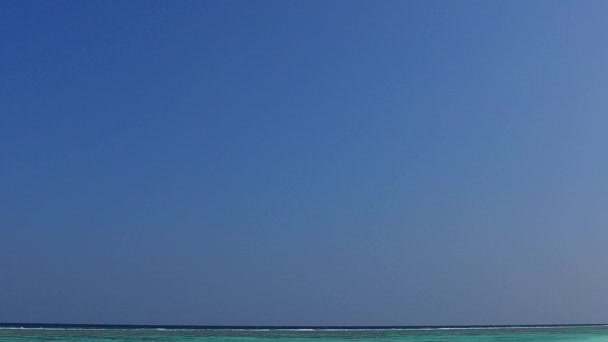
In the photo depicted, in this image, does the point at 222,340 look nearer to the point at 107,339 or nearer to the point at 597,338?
the point at 107,339

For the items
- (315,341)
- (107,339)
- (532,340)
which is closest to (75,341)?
(107,339)

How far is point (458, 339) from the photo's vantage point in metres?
25.8

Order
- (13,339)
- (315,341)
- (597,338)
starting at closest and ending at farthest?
1. (13,339)
2. (315,341)
3. (597,338)

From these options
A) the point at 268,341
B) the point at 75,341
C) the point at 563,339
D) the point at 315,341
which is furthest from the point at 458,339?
the point at 75,341

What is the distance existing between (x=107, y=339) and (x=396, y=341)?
29.3 ft

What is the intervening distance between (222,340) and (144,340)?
7.99ft

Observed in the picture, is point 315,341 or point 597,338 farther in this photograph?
point 597,338

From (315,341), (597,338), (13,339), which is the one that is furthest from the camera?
(597,338)

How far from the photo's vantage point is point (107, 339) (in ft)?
75.9

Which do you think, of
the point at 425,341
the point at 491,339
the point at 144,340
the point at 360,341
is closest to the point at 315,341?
the point at 360,341

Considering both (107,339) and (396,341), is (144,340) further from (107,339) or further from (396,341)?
(396,341)

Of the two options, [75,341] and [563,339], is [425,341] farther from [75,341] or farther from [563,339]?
[75,341]

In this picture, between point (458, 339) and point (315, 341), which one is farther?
point (458, 339)

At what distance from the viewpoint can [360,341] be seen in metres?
Answer: 24.1
